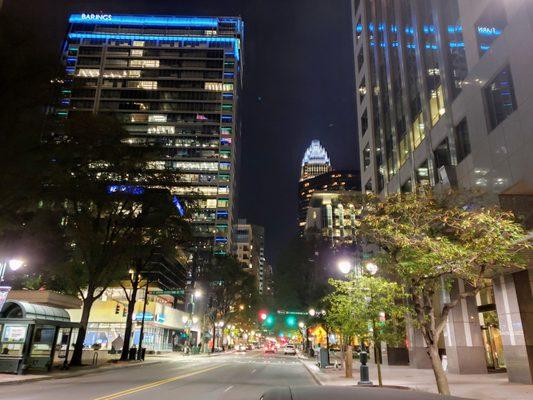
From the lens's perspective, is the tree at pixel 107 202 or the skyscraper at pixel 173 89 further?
the skyscraper at pixel 173 89

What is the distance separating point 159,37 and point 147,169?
13222 centimetres

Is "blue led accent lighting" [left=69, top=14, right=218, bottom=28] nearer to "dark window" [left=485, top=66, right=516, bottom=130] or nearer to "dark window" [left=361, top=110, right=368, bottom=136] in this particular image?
"dark window" [left=361, top=110, right=368, bottom=136]

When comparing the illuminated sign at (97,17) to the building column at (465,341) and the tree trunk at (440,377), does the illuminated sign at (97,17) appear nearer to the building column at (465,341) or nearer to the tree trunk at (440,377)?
the building column at (465,341)

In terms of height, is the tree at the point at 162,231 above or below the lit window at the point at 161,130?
below

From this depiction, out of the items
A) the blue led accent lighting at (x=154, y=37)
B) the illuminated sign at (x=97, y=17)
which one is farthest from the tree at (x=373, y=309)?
the illuminated sign at (x=97, y=17)

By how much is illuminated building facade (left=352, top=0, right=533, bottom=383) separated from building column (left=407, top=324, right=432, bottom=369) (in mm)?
91

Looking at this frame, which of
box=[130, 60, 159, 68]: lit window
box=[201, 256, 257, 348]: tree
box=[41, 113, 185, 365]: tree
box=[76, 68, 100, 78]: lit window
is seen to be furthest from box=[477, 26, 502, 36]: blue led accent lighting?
box=[76, 68, 100, 78]: lit window

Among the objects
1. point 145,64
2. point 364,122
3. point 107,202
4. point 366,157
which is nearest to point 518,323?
point 107,202

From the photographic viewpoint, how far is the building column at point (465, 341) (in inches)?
982

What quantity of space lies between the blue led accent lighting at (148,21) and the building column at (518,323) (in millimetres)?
156452

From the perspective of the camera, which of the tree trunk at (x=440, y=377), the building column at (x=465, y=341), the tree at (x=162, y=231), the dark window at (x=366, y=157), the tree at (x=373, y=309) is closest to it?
the tree trunk at (x=440, y=377)

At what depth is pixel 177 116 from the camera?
5615 inches

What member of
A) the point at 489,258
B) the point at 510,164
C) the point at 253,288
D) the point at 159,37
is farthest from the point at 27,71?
the point at 159,37

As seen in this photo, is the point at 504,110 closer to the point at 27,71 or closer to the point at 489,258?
the point at 489,258
